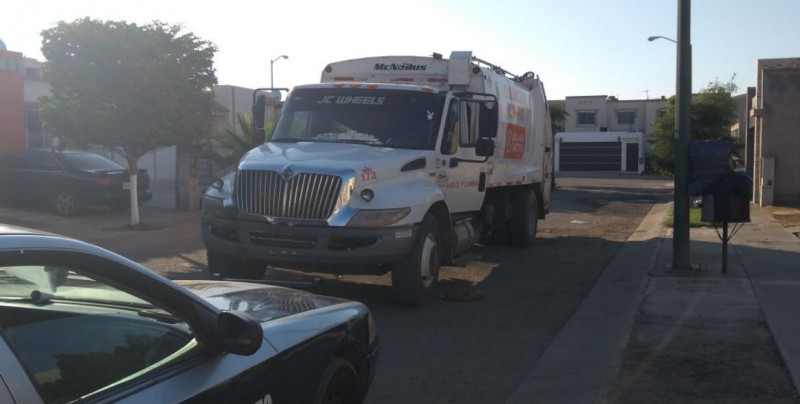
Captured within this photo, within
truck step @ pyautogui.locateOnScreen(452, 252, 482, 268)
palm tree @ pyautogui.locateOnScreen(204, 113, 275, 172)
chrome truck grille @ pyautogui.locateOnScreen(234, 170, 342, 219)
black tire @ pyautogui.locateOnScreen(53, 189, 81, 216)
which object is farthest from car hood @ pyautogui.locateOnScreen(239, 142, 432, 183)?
black tire @ pyautogui.locateOnScreen(53, 189, 81, 216)

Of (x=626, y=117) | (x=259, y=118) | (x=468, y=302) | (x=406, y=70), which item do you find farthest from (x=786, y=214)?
(x=626, y=117)

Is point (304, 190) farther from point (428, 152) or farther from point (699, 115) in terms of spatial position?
point (699, 115)

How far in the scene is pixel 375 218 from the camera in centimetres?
867

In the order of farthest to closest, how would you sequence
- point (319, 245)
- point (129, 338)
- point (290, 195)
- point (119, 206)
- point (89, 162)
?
point (89, 162) < point (119, 206) < point (290, 195) < point (319, 245) < point (129, 338)

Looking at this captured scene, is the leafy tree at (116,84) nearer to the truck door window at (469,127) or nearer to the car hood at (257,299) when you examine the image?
the truck door window at (469,127)

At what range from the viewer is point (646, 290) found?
980 centimetres

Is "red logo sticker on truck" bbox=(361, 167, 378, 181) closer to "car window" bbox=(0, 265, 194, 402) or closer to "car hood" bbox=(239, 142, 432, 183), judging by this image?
"car hood" bbox=(239, 142, 432, 183)

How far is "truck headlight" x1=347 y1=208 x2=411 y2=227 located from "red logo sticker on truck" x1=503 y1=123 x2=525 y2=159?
4.52 m

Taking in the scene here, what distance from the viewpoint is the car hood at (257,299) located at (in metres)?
4.11

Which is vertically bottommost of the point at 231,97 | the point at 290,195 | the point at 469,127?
the point at 290,195

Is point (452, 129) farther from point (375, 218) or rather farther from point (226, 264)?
point (226, 264)

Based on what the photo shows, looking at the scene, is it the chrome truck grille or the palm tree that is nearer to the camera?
the chrome truck grille

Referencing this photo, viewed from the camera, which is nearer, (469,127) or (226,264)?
(226,264)

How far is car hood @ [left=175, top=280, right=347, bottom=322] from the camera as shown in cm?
411
